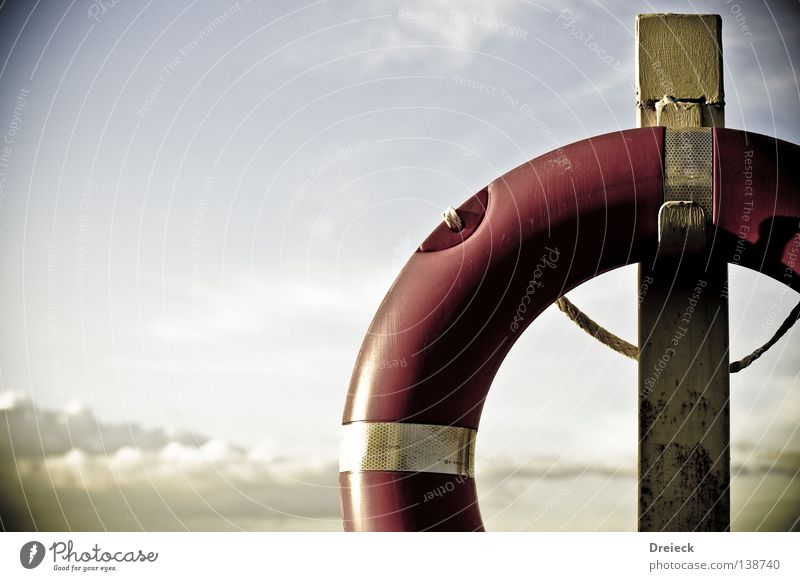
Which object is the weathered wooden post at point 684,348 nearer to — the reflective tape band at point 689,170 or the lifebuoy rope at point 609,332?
the reflective tape band at point 689,170

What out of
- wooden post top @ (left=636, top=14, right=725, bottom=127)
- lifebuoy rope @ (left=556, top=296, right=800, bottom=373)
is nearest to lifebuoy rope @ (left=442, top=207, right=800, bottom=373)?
lifebuoy rope @ (left=556, top=296, right=800, bottom=373)

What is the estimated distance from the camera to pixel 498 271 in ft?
7.95

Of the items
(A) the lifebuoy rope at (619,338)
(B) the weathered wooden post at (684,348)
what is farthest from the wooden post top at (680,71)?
(A) the lifebuoy rope at (619,338)

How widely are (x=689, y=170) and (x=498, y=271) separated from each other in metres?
0.52

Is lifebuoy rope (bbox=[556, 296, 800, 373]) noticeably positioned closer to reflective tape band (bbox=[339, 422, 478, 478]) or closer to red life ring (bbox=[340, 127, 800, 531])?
red life ring (bbox=[340, 127, 800, 531])

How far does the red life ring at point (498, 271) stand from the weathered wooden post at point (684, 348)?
44 mm

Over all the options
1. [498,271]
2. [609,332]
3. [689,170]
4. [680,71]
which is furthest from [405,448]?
[680,71]

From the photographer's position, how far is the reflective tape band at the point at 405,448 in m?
2.35

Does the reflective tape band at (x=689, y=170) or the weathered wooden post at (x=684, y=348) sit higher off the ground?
the reflective tape band at (x=689, y=170)

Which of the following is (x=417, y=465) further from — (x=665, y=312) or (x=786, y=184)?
(x=786, y=184)
